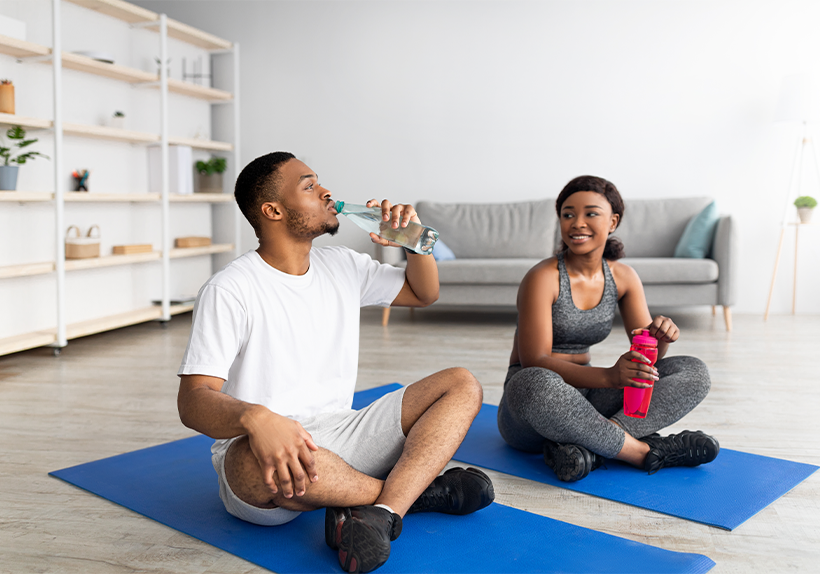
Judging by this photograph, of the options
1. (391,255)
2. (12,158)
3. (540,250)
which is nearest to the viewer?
(12,158)

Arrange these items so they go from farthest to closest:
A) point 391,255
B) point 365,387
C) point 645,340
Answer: point 391,255 → point 365,387 → point 645,340

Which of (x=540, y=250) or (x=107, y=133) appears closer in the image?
(x=107, y=133)

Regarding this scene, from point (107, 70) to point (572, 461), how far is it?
3.45 metres

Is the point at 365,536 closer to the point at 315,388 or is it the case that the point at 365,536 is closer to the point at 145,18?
the point at 315,388

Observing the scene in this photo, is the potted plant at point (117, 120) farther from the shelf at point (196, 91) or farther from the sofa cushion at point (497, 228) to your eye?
the sofa cushion at point (497, 228)

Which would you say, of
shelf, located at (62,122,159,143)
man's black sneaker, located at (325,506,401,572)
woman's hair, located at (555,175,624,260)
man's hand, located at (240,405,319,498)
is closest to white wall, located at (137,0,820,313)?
shelf, located at (62,122,159,143)

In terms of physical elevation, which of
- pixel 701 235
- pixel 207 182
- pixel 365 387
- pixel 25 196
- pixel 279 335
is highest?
pixel 207 182

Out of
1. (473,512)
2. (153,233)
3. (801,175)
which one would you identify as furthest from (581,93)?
(473,512)

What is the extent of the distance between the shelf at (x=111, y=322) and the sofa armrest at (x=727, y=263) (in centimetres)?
338

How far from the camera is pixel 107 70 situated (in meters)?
4.00

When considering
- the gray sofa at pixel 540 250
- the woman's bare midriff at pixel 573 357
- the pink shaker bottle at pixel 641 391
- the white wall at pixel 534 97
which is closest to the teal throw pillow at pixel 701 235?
the gray sofa at pixel 540 250

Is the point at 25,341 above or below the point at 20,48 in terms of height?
below

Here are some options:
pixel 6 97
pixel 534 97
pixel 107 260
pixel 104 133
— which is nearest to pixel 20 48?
pixel 6 97

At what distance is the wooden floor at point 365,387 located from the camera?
4.66ft
